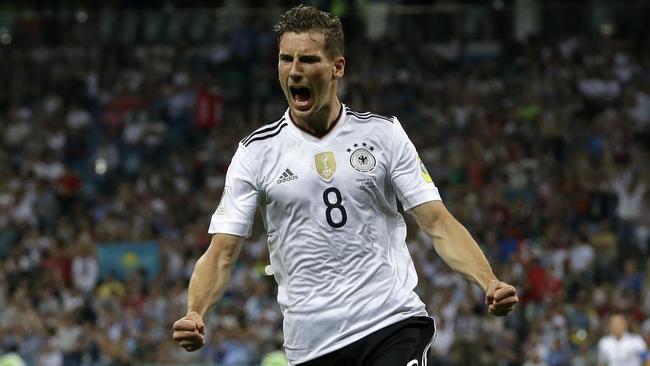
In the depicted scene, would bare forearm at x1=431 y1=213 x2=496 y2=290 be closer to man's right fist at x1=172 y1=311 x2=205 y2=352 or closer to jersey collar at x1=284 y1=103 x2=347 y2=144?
jersey collar at x1=284 y1=103 x2=347 y2=144

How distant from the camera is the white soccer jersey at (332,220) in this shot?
5.38m

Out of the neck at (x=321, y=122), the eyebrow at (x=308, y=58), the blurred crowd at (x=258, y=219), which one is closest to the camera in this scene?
the eyebrow at (x=308, y=58)

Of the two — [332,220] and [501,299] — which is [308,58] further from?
[501,299]

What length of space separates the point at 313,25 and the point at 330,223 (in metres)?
0.84

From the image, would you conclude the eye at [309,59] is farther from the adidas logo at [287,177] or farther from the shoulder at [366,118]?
the adidas logo at [287,177]

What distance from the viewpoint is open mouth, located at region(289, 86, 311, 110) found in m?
5.44

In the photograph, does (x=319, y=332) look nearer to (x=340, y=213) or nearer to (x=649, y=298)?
(x=340, y=213)

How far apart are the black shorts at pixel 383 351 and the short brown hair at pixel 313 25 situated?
1204mm

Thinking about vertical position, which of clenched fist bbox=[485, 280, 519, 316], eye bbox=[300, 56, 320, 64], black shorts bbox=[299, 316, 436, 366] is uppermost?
eye bbox=[300, 56, 320, 64]

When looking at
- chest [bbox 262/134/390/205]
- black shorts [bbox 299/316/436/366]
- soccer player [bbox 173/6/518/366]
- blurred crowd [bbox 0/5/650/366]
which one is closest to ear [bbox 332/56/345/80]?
soccer player [bbox 173/6/518/366]

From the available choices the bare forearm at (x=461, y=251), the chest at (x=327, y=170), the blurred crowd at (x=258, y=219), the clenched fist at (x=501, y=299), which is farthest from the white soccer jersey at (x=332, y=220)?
the blurred crowd at (x=258, y=219)

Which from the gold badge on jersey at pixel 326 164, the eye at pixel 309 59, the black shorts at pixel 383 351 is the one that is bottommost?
the black shorts at pixel 383 351

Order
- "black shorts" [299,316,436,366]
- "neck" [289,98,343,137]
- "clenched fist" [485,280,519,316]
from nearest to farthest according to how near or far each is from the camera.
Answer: "clenched fist" [485,280,519,316] → "black shorts" [299,316,436,366] → "neck" [289,98,343,137]

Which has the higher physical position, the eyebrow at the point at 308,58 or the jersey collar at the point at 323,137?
the eyebrow at the point at 308,58
